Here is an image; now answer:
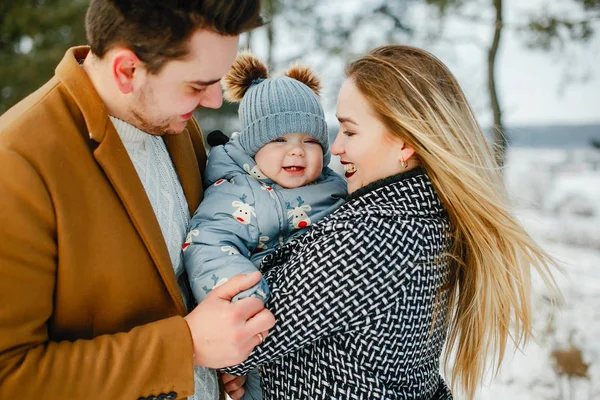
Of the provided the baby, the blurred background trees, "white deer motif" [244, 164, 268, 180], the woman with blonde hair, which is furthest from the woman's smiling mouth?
the blurred background trees

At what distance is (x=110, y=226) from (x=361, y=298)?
2.51 ft

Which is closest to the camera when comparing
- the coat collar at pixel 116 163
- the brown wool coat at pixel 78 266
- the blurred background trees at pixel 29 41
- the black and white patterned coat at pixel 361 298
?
the brown wool coat at pixel 78 266

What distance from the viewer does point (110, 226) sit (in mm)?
1540

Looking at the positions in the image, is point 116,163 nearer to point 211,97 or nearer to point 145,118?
point 145,118

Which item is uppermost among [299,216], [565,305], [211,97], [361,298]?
[211,97]

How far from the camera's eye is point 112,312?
5.17 ft

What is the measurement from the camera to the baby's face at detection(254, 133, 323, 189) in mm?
2045

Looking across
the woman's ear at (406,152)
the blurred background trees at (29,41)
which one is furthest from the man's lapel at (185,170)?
the blurred background trees at (29,41)

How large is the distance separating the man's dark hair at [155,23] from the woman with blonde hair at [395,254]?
0.57 m

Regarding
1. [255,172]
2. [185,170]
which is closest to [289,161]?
[255,172]

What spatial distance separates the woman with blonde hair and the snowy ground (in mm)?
357

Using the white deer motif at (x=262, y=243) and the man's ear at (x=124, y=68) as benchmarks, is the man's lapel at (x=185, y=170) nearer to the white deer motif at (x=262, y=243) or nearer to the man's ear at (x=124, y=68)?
the white deer motif at (x=262, y=243)

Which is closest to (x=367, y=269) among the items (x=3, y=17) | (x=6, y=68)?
(x=6, y=68)

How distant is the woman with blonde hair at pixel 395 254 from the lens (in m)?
1.67
